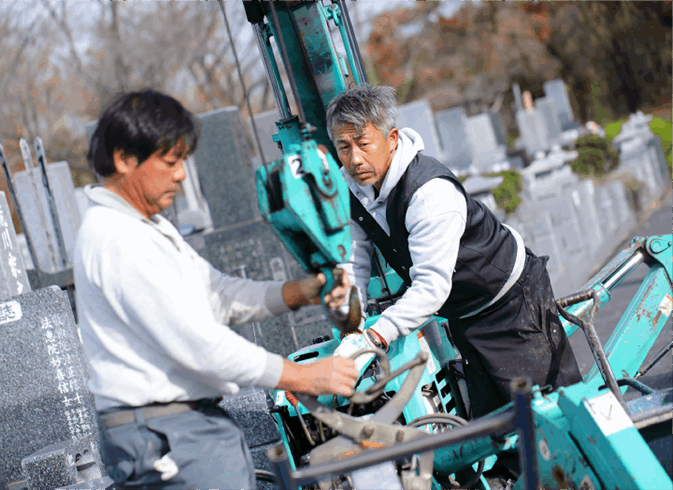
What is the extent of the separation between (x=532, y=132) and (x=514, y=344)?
17.2 meters

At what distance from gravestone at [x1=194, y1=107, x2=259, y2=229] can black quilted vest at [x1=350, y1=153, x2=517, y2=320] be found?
5.90m

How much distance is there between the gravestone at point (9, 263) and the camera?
5.02 meters

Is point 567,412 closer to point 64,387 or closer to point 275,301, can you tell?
point 275,301

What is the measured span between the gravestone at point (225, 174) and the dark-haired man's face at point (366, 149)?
587 cm

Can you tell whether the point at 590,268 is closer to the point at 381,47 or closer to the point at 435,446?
the point at 435,446

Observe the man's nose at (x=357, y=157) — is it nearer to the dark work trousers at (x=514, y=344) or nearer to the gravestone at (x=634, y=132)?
the dark work trousers at (x=514, y=344)

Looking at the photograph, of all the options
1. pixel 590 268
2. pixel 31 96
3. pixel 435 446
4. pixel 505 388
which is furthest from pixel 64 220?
pixel 31 96

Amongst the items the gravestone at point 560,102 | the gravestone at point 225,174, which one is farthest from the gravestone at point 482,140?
the gravestone at point 225,174

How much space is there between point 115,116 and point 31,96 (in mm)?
23702

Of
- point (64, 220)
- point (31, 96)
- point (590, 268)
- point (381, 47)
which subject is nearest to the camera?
point (590, 268)

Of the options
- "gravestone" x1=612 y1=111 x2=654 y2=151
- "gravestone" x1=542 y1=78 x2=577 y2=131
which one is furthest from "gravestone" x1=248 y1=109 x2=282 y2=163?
"gravestone" x1=542 y1=78 x2=577 y2=131

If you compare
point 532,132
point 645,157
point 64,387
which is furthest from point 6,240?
point 532,132

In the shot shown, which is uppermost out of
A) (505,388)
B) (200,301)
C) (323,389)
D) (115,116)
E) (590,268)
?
(115,116)

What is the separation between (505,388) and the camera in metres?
3.03
